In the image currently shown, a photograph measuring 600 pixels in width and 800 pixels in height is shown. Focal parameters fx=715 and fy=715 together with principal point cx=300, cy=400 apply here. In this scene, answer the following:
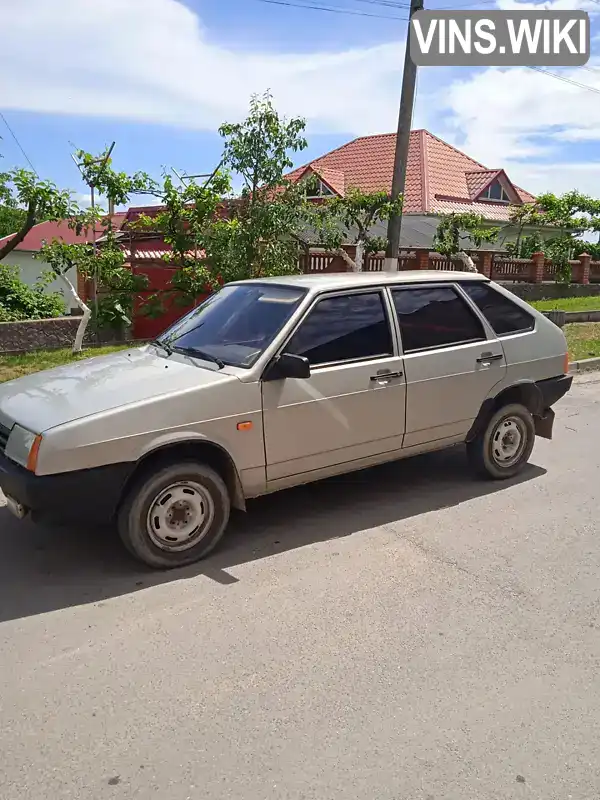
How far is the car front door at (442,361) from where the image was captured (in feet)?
16.9

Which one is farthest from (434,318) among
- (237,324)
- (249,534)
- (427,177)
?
(427,177)

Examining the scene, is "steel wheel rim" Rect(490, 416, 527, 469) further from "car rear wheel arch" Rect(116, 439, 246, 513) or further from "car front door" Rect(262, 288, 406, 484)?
"car rear wheel arch" Rect(116, 439, 246, 513)

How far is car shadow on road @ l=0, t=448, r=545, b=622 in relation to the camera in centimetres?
400

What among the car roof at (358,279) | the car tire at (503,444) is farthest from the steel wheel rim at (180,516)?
the car tire at (503,444)

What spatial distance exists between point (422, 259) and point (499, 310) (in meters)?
13.3

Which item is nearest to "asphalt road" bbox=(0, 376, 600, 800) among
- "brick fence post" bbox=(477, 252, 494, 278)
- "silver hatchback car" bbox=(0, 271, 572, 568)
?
"silver hatchback car" bbox=(0, 271, 572, 568)

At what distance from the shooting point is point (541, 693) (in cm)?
309

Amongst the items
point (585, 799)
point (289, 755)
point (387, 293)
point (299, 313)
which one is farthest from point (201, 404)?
point (585, 799)

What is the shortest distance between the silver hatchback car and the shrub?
311 inches

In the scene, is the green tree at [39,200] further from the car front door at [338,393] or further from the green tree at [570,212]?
the green tree at [570,212]

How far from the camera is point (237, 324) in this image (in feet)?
16.1

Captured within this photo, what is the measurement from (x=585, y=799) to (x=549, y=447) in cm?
467

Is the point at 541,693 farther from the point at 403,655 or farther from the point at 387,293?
the point at 387,293

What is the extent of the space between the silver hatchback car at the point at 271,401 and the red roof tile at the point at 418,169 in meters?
25.5
